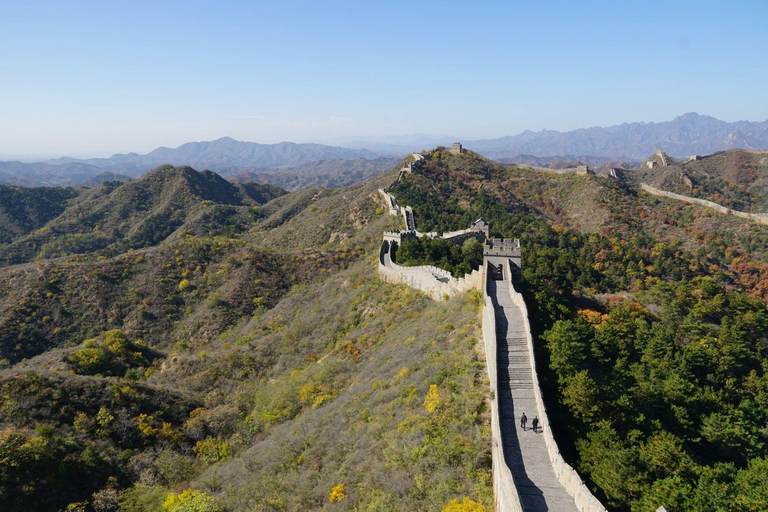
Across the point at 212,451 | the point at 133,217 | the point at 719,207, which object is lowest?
the point at 212,451

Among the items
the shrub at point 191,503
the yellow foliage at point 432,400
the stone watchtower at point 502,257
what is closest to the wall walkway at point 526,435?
the yellow foliage at point 432,400

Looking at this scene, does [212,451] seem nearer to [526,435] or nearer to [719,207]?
[526,435]

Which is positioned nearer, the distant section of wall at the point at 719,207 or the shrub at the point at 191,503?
the shrub at the point at 191,503

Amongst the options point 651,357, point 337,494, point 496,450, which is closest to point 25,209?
point 337,494

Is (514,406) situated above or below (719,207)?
below

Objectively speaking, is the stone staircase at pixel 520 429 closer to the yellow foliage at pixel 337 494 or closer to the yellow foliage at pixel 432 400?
the yellow foliage at pixel 432 400

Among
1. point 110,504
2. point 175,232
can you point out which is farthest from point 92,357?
point 175,232

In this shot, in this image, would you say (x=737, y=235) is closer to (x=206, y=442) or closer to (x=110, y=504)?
(x=206, y=442)
